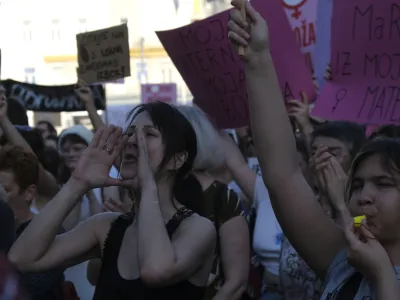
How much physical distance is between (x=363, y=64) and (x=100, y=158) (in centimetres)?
153

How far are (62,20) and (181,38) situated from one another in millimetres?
33418

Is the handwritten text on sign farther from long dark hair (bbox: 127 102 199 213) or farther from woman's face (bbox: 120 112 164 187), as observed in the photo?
woman's face (bbox: 120 112 164 187)

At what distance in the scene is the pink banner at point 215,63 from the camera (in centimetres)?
464

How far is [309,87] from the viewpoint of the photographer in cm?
430

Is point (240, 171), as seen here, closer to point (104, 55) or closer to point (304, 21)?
point (304, 21)

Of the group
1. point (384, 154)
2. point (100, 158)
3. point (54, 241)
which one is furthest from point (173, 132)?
point (384, 154)

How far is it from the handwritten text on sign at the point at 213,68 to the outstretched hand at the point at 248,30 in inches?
95.2

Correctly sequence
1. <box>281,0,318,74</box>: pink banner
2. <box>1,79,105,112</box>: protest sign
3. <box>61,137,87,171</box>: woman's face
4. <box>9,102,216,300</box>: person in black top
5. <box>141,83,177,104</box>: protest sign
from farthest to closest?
<box>141,83,177,104</box>: protest sign, <box>1,79,105,112</box>: protest sign, <box>61,137,87,171</box>: woman's face, <box>281,0,318,74</box>: pink banner, <box>9,102,216,300</box>: person in black top

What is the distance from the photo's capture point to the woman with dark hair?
2.13 metres

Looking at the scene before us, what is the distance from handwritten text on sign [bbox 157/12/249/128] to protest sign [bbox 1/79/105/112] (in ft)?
7.26

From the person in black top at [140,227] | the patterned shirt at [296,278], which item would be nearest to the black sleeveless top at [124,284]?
the person in black top at [140,227]

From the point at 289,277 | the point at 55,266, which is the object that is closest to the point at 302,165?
the point at 289,277

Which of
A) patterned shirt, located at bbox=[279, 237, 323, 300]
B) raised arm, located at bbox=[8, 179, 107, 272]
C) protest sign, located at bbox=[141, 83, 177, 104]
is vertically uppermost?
raised arm, located at bbox=[8, 179, 107, 272]

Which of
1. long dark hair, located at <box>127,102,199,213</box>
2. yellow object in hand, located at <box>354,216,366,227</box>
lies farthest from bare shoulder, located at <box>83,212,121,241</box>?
yellow object in hand, located at <box>354,216,366,227</box>
